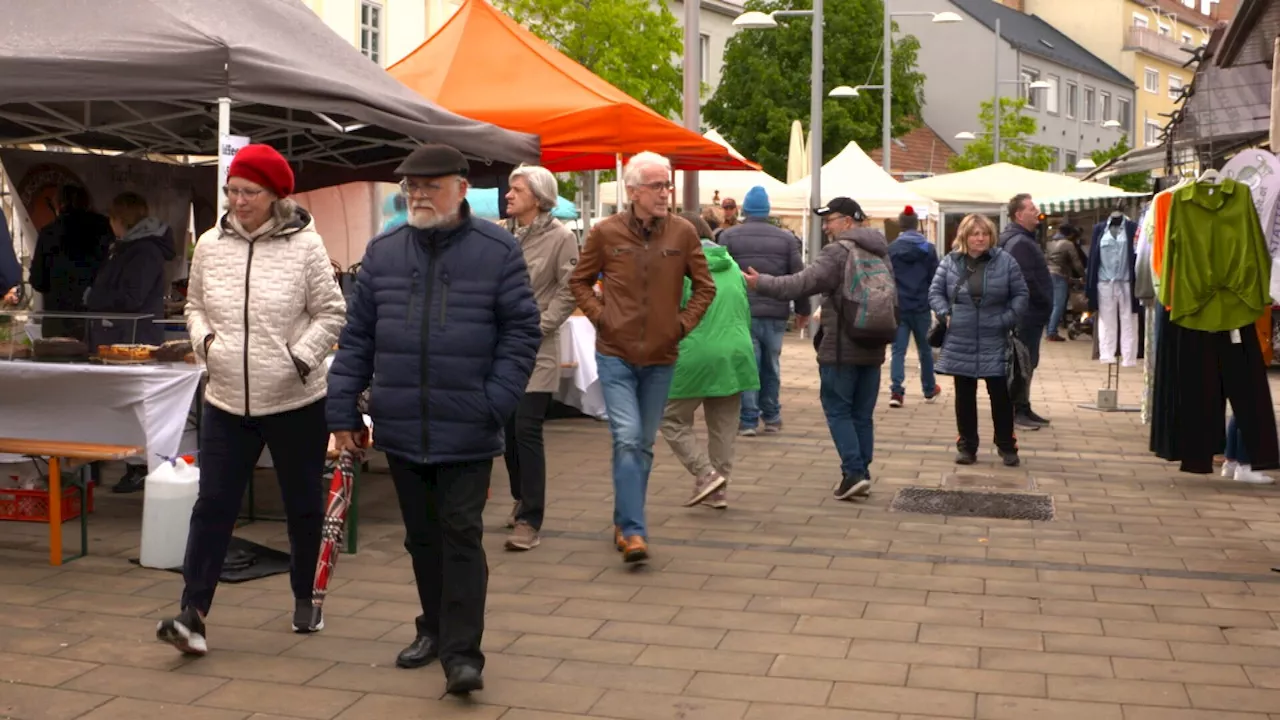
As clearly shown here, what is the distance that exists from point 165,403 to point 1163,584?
4.60 m

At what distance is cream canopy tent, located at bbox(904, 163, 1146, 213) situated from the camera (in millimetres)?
26500

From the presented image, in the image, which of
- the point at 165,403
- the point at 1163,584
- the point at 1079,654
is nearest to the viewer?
the point at 1079,654

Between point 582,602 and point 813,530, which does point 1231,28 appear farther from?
point 582,602

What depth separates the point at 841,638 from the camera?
618 cm

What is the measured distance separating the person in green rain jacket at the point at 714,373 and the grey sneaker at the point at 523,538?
3.69ft

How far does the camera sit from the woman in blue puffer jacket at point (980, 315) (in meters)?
10.9

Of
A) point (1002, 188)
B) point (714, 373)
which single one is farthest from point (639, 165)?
point (1002, 188)

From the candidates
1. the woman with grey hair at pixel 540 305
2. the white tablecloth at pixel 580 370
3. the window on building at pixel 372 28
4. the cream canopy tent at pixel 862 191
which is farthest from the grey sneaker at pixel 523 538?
the window on building at pixel 372 28

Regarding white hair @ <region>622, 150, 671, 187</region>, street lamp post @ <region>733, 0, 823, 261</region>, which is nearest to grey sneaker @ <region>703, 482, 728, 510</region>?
white hair @ <region>622, 150, 671, 187</region>

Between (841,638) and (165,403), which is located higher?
(165,403)

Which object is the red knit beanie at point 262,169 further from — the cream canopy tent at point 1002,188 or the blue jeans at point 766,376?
the cream canopy tent at point 1002,188

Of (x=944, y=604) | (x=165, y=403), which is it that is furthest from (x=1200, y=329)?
(x=165, y=403)

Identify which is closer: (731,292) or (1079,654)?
(1079,654)

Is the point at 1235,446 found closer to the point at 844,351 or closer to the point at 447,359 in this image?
the point at 844,351
